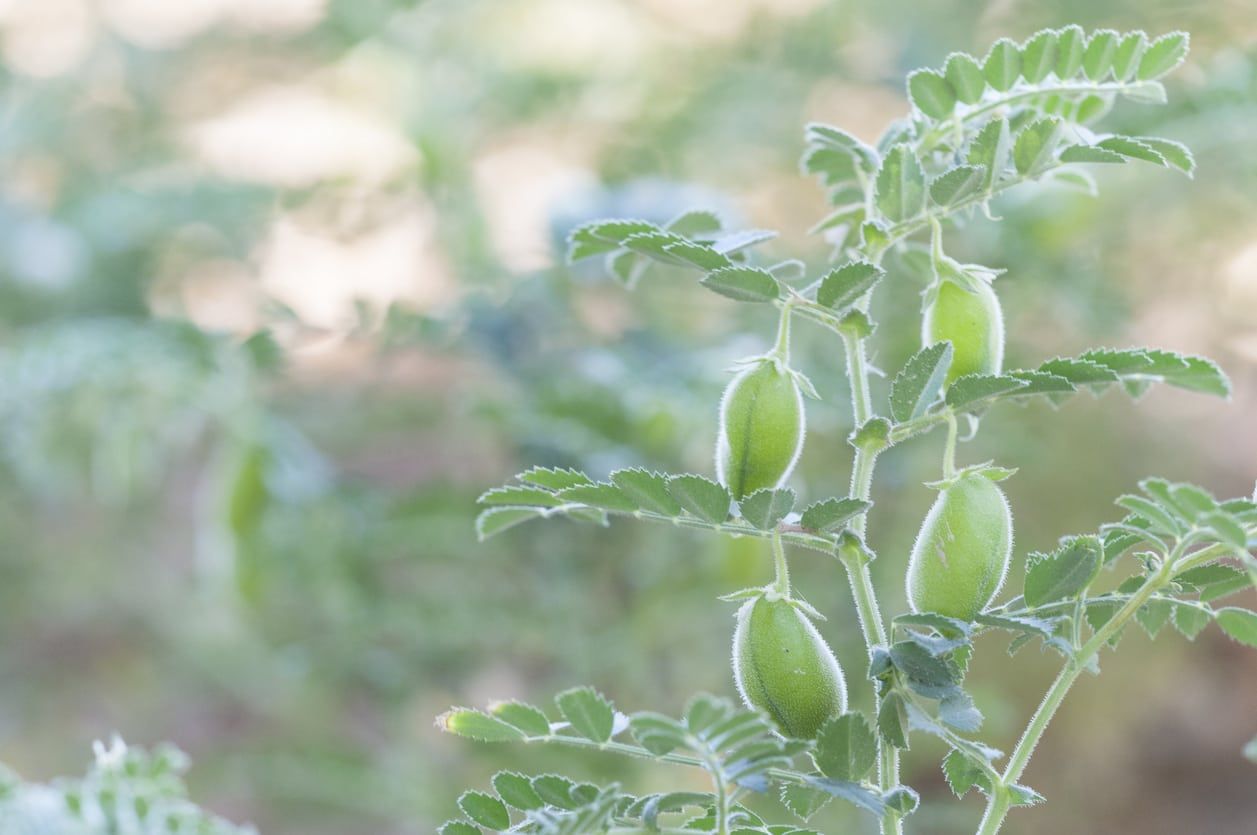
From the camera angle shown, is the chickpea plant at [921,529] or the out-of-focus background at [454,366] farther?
the out-of-focus background at [454,366]

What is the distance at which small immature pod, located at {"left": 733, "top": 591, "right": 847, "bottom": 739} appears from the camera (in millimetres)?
323

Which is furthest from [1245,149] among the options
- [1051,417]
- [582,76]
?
[582,76]

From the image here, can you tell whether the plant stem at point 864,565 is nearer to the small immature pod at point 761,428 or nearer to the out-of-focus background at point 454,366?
the small immature pod at point 761,428

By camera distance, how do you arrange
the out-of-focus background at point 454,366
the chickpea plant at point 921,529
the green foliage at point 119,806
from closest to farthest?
the chickpea plant at point 921,529
the green foliage at point 119,806
the out-of-focus background at point 454,366

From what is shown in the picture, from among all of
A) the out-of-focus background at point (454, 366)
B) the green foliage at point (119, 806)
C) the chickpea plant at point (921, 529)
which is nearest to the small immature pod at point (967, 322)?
the chickpea plant at point (921, 529)

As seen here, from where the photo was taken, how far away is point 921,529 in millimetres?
336

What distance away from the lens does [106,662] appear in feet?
5.77

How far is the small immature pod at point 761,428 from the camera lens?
0.34m

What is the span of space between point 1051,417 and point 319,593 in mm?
→ 787

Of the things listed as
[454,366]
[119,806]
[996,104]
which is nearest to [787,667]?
[996,104]

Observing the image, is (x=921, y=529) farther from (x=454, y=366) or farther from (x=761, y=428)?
(x=454, y=366)

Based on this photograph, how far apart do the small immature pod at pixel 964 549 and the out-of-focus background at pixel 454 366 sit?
46cm

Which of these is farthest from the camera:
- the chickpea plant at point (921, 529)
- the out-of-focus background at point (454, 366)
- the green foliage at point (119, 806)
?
the out-of-focus background at point (454, 366)

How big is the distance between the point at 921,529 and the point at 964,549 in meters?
0.02
